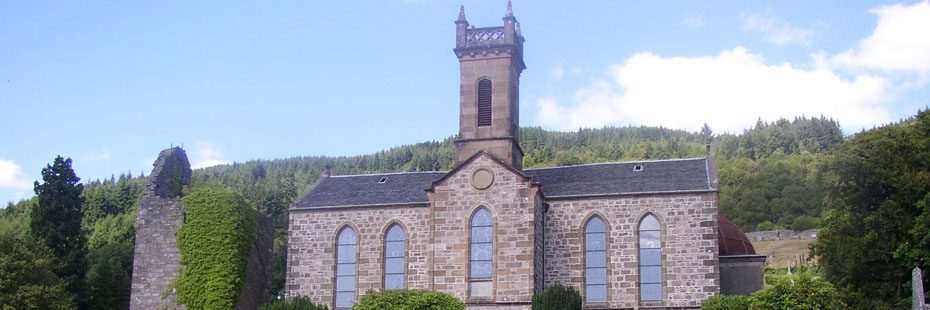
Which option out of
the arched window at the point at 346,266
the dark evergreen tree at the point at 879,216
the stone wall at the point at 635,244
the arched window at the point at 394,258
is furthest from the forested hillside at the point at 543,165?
the stone wall at the point at 635,244

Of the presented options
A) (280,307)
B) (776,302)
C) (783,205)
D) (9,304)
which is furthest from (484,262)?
(783,205)

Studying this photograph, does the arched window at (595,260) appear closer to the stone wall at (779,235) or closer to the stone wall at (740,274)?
the stone wall at (740,274)

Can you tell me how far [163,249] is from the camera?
44.7 metres

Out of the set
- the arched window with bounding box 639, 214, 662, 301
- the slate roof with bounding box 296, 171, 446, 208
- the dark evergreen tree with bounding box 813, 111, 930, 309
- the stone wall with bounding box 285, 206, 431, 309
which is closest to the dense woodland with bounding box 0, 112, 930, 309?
the dark evergreen tree with bounding box 813, 111, 930, 309

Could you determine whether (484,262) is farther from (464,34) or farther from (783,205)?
(783,205)

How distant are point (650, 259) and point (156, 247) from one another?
844 inches

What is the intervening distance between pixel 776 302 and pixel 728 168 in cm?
9186

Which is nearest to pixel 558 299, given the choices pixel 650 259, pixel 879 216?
pixel 650 259

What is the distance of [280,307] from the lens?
38656mm

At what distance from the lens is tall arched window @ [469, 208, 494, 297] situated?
42188 mm

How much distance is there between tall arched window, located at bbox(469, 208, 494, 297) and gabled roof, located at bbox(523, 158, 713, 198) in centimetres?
316

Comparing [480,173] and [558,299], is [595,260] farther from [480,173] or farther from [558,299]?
[480,173]

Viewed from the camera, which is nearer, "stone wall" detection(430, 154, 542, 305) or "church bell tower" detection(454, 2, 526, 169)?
"stone wall" detection(430, 154, 542, 305)

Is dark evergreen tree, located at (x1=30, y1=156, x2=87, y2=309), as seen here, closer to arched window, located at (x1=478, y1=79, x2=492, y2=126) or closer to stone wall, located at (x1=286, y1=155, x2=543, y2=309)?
stone wall, located at (x1=286, y1=155, x2=543, y2=309)
